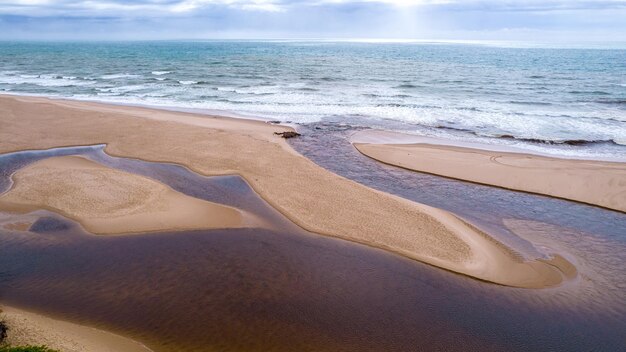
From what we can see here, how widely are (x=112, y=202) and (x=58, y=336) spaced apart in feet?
21.4

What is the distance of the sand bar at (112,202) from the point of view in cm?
1143

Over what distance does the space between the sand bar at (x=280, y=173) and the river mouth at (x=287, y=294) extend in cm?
70

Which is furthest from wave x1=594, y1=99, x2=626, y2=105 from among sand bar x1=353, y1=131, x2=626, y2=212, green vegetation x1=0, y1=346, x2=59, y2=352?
green vegetation x1=0, y1=346, x2=59, y2=352

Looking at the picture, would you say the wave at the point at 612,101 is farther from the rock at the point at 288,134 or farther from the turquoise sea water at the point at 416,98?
the rock at the point at 288,134

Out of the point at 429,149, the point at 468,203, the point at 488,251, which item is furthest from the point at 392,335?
the point at 429,149

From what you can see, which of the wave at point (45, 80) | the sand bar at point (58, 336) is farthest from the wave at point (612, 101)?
the wave at point (45, 80)

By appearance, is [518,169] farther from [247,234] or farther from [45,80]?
[45,80]

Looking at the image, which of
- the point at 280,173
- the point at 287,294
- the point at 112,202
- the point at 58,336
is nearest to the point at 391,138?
the point at 280,173

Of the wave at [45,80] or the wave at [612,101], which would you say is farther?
the wave at [45,80]

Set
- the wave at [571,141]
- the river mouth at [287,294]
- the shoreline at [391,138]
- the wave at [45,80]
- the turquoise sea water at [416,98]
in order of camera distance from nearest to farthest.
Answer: the river mouth at [287,294] → the shoreline at [391,138] → the wave at [571,141] → the turquoise sea water at [416,98] → the wave at [45,80]

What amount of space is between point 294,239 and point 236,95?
2920 cm

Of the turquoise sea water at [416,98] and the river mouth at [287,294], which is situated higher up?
the turquoise sea water at [416,98]

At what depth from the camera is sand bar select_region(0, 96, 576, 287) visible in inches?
400

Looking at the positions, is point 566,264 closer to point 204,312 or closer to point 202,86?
point 204,312
